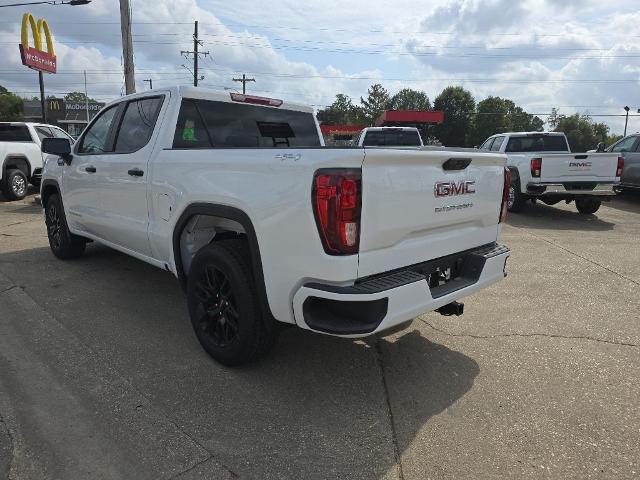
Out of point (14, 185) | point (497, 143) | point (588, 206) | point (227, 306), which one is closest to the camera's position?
point (227, 306)

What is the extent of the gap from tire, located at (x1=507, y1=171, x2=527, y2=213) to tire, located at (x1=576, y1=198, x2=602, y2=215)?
1351 mm

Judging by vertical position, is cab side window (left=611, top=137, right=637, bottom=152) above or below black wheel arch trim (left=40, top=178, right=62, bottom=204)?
above

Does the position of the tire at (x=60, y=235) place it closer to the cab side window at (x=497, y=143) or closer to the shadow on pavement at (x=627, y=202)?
the cab side window at (x=497, y=143)

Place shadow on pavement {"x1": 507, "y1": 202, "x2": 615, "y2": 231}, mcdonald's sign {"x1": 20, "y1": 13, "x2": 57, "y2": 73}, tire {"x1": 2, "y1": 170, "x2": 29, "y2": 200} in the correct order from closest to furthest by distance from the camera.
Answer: shadow on pavement {"x1": 507, "y1": 202, "x2": 615, "y2": 231} < tire {"x1": 2, "y1": 170, "x2": 29, "y2": 200} < mcdonald's sign {"x1": 20, "y1": 13, "x2": 57, "y2": 73}

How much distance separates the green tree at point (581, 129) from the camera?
279ft

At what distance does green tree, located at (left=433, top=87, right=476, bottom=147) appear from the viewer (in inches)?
3324

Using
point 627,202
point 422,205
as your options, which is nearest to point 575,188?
point 627,202

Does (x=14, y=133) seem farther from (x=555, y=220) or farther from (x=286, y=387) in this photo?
(x=555, y=220)

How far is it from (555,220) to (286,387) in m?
8.91

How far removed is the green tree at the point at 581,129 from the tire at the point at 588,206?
263 feet

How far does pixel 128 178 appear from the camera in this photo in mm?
4348

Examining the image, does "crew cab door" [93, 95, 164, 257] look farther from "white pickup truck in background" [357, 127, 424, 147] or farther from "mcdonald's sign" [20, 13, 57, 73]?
"mcdonald's sign" [20, 13, 57, 73]

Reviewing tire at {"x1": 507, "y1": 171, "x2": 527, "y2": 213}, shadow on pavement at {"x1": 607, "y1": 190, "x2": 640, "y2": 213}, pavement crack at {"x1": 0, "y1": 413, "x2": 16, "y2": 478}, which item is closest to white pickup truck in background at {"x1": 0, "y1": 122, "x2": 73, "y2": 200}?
pavement crack at {"x1": 0, "y1": 413, "x2": 16, "y2": 478}

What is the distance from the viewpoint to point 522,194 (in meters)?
10.7
